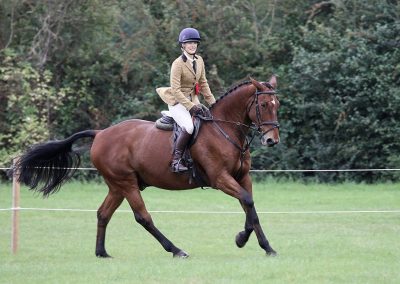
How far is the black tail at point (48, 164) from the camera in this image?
41.3 feet

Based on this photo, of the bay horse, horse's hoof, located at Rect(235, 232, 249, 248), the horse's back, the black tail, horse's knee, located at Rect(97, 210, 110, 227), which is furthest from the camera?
the black tail

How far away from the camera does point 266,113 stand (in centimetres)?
1111

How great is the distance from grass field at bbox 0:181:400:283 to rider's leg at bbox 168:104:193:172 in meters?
1.18

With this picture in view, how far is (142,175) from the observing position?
1220cm

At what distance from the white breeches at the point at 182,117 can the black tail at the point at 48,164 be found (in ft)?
5.04

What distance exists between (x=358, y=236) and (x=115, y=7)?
13482mm

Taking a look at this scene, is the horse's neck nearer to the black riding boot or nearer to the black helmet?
the black riding boot

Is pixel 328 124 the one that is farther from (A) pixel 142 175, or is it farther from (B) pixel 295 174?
(A) pixel 142 175

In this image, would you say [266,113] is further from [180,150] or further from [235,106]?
[180,150]

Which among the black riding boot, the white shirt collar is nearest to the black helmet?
the white shirt collar

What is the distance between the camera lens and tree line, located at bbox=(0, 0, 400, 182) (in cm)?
2284

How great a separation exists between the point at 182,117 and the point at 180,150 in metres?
0.43

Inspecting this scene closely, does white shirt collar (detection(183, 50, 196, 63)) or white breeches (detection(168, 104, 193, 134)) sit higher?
white shirt collar (detection(183, 50, 196, 63))

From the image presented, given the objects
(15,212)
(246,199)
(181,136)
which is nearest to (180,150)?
(181,136)
